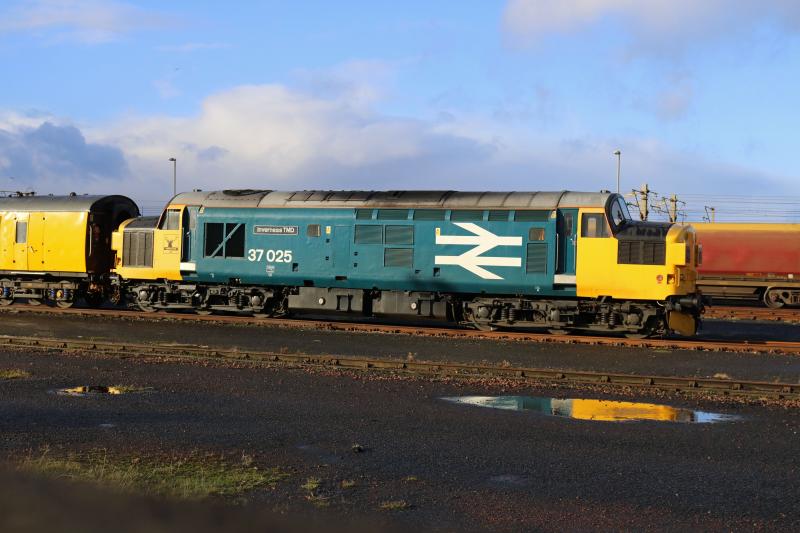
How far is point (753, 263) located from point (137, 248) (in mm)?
25494

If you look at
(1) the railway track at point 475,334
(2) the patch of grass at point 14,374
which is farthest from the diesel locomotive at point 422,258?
(2) the patch of grass at point 14,374

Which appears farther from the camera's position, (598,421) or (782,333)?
(782,333)

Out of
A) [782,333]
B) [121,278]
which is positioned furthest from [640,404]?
[121,278]

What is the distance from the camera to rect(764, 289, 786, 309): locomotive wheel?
35.0 m

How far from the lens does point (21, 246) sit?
2930 cm

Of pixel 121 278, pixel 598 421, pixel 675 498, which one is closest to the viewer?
pixel 675 498

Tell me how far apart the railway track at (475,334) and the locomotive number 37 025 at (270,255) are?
6.25 ft

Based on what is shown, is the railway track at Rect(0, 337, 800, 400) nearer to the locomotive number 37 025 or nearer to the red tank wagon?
the locomotive number 37 025

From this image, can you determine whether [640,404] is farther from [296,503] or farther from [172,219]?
[172,219]

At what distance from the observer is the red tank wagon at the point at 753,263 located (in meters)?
34.2

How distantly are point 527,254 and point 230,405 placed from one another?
459 inches

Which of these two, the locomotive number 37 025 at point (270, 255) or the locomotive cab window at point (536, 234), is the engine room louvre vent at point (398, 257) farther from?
the locomotive cab window at point (536, 234)

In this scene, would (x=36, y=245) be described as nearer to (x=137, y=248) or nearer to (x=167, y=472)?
(x=137, y=248)

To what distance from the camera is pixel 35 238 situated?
95.7ft
